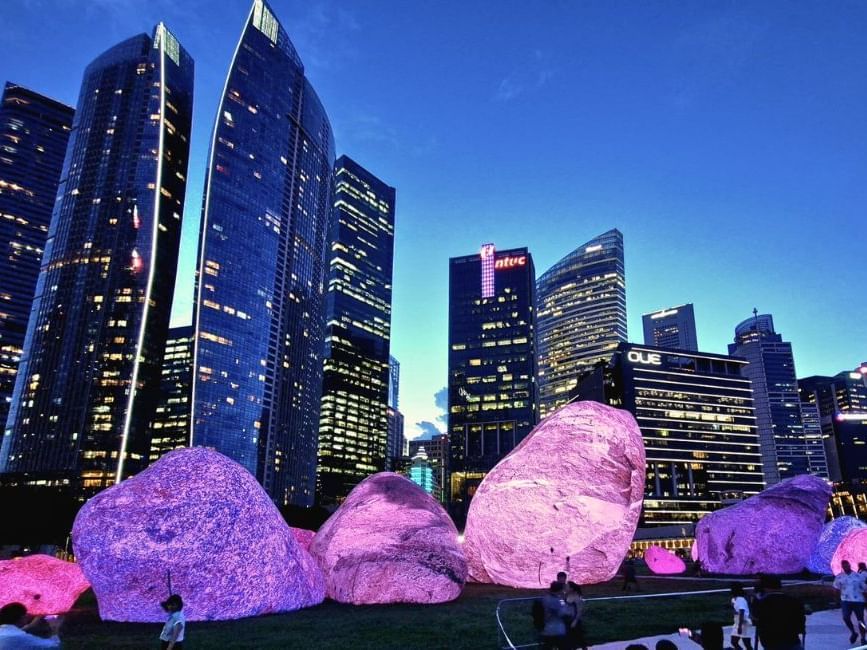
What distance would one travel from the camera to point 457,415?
196 metres

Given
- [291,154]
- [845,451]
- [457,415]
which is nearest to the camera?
[845,451]

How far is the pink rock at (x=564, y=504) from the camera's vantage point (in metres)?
18.7

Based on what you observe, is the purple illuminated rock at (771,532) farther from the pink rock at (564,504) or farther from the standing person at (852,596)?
the standing person at (852,596)

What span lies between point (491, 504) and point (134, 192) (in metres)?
142

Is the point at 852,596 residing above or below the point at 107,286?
below

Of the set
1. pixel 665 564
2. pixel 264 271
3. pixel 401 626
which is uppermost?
pixel 264 271

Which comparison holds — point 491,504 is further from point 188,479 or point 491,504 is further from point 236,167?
point 236,167

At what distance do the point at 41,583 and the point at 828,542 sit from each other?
92.4 ft

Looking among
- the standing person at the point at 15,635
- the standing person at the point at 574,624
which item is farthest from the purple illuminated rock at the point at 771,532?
→ the standing person at the point at 15,635

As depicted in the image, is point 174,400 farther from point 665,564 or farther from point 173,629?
point 173,629

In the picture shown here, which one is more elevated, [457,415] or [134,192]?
[134,192]

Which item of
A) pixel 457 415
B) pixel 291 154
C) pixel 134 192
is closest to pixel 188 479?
pixel 134 192

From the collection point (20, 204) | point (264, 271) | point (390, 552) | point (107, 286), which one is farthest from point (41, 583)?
point (20, 204)

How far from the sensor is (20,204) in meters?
183
